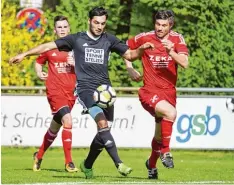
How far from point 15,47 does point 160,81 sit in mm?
11772

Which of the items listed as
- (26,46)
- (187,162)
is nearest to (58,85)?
(187,162)

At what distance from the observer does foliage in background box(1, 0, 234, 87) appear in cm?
2492

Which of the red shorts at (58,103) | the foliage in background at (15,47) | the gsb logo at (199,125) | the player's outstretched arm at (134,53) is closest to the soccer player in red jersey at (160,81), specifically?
the player's outstretched arm at (134,53)

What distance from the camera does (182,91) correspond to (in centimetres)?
2330

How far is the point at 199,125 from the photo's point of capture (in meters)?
22.3

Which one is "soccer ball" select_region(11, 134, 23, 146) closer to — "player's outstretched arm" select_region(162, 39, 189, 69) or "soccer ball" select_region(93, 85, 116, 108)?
"soccer ball" select_region(93, 85, 116, 108)

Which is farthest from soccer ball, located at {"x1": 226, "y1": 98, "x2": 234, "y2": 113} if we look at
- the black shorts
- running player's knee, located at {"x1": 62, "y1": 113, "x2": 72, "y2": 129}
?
the black shorts

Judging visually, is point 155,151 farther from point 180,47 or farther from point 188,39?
point 188,39

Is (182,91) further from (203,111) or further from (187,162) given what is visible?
(187,162)

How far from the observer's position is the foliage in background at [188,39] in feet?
81.8

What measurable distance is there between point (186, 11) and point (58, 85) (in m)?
9.21

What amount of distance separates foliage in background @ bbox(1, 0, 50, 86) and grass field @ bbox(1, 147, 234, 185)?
8.60ft

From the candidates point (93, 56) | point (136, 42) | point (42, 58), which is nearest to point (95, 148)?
point (93, 56)

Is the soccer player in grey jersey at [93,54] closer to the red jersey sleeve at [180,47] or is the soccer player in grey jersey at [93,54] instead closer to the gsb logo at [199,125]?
the red jersey sleeve at [180,47]
